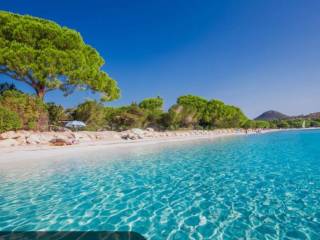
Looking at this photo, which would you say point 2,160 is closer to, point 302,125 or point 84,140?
point 84,140

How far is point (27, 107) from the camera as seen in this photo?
20375 millimetres

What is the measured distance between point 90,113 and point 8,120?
11799 millimetres

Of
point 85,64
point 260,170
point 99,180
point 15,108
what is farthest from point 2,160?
point 85,64

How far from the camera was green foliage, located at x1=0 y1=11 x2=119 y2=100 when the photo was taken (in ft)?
67.4

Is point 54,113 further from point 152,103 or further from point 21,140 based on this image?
point 152,103

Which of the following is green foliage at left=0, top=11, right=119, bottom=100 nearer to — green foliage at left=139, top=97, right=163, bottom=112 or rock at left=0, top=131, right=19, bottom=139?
rock at left=0, top=131, right=19, bottom=139

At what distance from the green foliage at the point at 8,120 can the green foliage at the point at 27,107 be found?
902mm

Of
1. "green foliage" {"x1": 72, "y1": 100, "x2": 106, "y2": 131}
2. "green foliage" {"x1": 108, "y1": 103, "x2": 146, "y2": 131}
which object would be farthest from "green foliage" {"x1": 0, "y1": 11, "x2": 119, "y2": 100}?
"green foliage" {"x1": 108, "y1": 103, "x2": 146, "y2": 131}

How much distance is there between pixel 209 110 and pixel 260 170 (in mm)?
50913

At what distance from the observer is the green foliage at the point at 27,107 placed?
19469 mm

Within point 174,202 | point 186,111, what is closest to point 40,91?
point 174,202

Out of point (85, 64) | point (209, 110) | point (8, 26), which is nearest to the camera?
point (8, 26)

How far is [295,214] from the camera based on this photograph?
4348 mm

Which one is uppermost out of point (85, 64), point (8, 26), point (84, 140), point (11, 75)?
point (8, 26)
